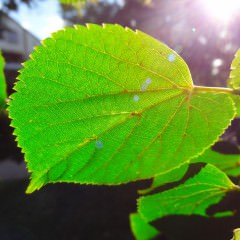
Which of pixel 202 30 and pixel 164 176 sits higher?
pixel 202 30

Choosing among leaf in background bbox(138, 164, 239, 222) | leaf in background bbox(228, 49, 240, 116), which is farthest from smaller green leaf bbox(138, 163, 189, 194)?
leaf in background bbox(228, 49, 240, 116)

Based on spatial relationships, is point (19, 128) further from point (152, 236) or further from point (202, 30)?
point (202, 30)

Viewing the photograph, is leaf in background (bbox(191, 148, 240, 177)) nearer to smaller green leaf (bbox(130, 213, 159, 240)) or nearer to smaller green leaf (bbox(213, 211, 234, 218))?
smaller green leaf (bbox(213, 211, 234, 218))

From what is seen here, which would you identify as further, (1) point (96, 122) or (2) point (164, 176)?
(2) point (164, 176)

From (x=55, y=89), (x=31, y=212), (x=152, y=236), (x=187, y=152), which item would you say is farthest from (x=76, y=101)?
(x=31, y=212)

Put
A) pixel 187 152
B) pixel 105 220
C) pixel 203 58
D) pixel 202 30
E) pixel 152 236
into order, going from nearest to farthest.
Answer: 1. pixel 187 152
2. pixel 152 236
3. pixel 202 30
4. pixel 203 58
5. pixel 105 220

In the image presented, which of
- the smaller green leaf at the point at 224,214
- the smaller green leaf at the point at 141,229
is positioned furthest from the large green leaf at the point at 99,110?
the smaller green leaf at the point at 141,229
